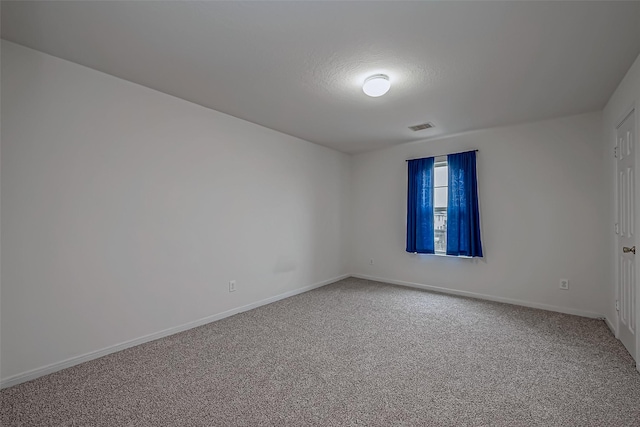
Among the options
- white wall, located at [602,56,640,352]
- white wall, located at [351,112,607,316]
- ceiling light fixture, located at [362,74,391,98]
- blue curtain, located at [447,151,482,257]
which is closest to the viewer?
white wall, located at [602,56,640,352]

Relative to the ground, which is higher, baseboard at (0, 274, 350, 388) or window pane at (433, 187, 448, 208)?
window pane at (433, 187, 448, 208)

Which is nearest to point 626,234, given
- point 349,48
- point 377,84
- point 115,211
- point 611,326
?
point 611,326

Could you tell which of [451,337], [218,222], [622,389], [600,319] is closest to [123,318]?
[218,222]

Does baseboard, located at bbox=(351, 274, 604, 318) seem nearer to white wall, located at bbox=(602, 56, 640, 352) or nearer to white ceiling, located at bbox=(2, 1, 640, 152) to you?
white wall, located at bbox=(602, 56, 640, 352)

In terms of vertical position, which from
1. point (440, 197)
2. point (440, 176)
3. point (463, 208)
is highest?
point (440, 176)

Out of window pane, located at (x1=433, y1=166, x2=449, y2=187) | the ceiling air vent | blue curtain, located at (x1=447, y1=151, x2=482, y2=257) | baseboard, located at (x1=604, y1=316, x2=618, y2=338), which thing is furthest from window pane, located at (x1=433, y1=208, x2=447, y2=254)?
baseboard, located at (x1=604, y1=316, x2=618, y2=338)

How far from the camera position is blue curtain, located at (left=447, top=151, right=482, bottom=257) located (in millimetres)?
4176

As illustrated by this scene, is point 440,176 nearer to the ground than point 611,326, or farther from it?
farther from it

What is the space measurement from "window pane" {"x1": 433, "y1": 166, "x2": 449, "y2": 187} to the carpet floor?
219 centimetres

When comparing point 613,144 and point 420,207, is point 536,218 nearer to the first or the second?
point 613,144

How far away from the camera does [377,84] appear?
2564 millimetres

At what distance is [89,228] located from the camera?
2467 millimetres

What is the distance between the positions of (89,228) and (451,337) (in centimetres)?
350

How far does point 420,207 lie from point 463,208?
65cm
